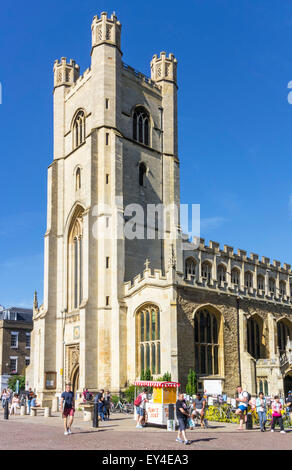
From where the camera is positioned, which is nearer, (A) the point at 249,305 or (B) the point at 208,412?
(B) the point at 208,412

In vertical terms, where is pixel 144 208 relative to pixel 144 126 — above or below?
below

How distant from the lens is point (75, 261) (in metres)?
42.8

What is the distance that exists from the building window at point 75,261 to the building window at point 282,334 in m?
16.5

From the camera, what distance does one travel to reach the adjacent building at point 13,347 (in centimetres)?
6006

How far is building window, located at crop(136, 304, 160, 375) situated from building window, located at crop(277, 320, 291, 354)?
44.0ft

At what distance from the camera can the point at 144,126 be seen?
4509 cm

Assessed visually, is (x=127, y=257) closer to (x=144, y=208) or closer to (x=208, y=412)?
(x=144, y=208)

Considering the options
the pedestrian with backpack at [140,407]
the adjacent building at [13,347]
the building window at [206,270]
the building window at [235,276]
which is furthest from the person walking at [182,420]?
the adjacent building at [13,347]

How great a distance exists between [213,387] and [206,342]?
3.70 meters

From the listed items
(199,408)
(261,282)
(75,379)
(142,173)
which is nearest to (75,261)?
(142,173)

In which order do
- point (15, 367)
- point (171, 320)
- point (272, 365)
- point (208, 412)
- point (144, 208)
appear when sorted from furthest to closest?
point (15, 367) → point (144, 208) → point (272, 365) → point (171, 320) → point (208, 412)

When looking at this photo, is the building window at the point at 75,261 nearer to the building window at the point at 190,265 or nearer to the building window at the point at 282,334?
the building window at the point at 190,265
